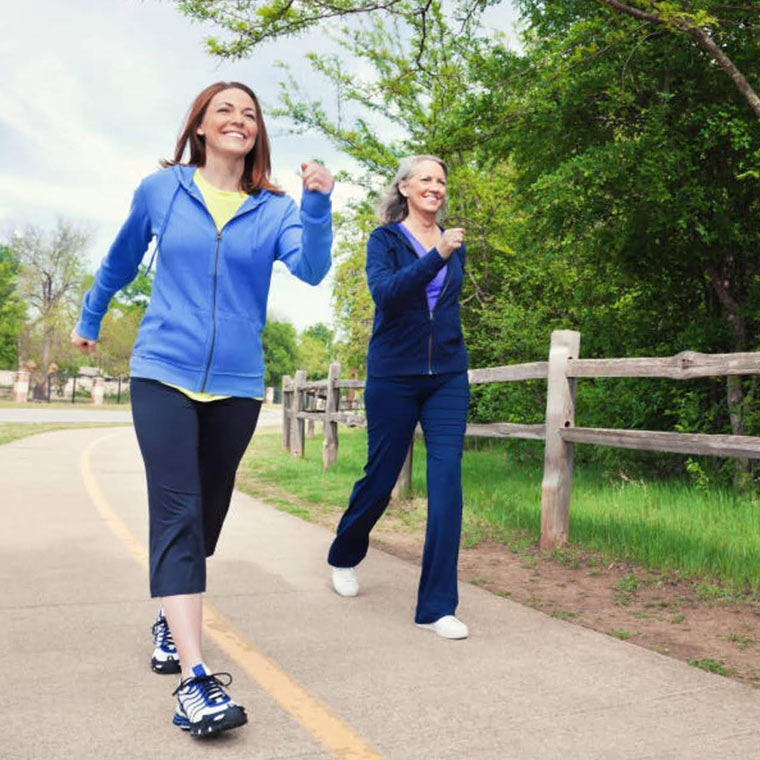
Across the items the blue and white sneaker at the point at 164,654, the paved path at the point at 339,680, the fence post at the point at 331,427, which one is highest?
the fence post at the point at 331,427

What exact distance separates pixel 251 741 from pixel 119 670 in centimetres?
90

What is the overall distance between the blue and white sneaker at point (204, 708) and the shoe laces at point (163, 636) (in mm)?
605

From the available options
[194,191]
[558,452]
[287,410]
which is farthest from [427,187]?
[287,410]

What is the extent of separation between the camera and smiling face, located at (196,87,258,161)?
11.0 ft

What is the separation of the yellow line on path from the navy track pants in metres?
0.87

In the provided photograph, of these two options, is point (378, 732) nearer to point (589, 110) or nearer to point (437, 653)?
point (437, 653)

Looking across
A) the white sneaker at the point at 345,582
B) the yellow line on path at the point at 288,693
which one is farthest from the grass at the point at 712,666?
the white sneaker at the point at 345,582

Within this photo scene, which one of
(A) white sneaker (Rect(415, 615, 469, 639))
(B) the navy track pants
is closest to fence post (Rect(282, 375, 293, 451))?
(B) the navy track pants

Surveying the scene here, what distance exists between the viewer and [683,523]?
645cm

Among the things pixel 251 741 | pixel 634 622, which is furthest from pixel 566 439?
pixel 251 741

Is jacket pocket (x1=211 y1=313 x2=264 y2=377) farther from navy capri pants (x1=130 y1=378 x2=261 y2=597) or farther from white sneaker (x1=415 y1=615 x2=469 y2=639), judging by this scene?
white sneaker (x1=415 y1=615 x2=469 y2=639)

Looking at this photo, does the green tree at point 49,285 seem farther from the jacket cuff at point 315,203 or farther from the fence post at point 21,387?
the jacket cuff at point 315,203

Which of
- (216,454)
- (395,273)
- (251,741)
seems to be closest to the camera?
(251,741)

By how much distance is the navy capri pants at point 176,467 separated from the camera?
3045mm
